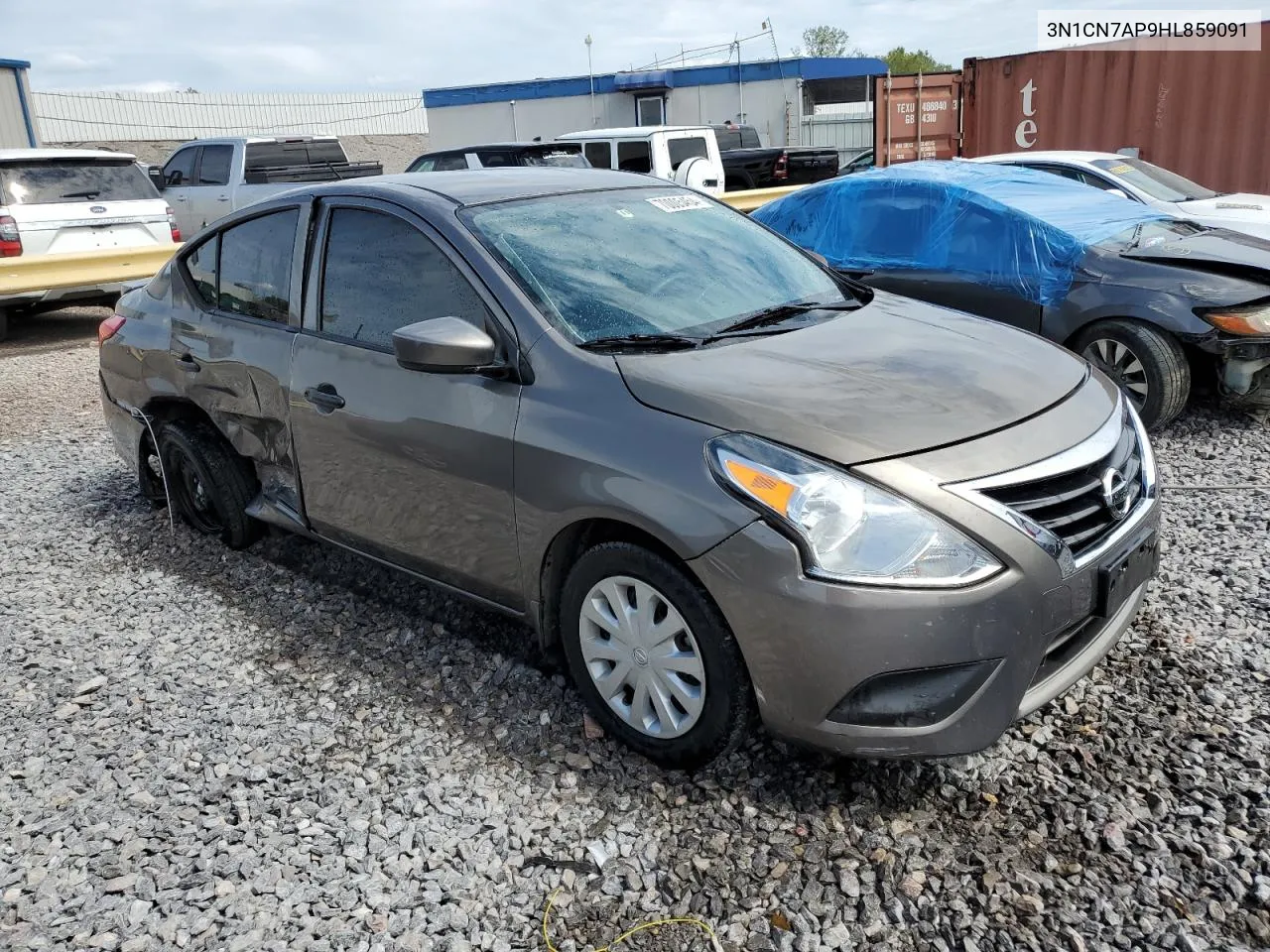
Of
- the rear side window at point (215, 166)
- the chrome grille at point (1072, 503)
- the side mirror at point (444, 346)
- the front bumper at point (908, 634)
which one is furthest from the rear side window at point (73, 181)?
the chrome grille at point (1072, 503)

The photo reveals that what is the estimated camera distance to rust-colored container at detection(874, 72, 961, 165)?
14.6 meters

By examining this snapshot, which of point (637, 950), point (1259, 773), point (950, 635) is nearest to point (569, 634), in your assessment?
point (637, 950)

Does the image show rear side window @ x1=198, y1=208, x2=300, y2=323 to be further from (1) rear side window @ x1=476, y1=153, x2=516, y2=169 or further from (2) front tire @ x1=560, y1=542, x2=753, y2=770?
(1) rear side window @ x1=476, y1=153, x2=516, y2=169

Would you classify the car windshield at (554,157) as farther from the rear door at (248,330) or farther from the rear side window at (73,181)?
the rear door at (248,330)

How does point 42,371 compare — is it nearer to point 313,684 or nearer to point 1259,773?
point 313,684

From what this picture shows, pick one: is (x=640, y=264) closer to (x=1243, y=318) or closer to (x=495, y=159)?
(x=1243, y=318)

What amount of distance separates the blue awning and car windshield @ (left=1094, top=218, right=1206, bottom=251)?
2303 cm

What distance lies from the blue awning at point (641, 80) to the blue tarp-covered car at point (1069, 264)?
21.8 m

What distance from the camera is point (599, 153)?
1398 centimetres

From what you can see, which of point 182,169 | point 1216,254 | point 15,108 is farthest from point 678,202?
point 15,108

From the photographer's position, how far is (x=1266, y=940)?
2.27 m

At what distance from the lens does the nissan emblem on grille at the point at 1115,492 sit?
2.75 meters

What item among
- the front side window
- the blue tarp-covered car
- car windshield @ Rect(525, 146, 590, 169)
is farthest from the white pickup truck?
the front side window

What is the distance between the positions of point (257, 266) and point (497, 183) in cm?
112
